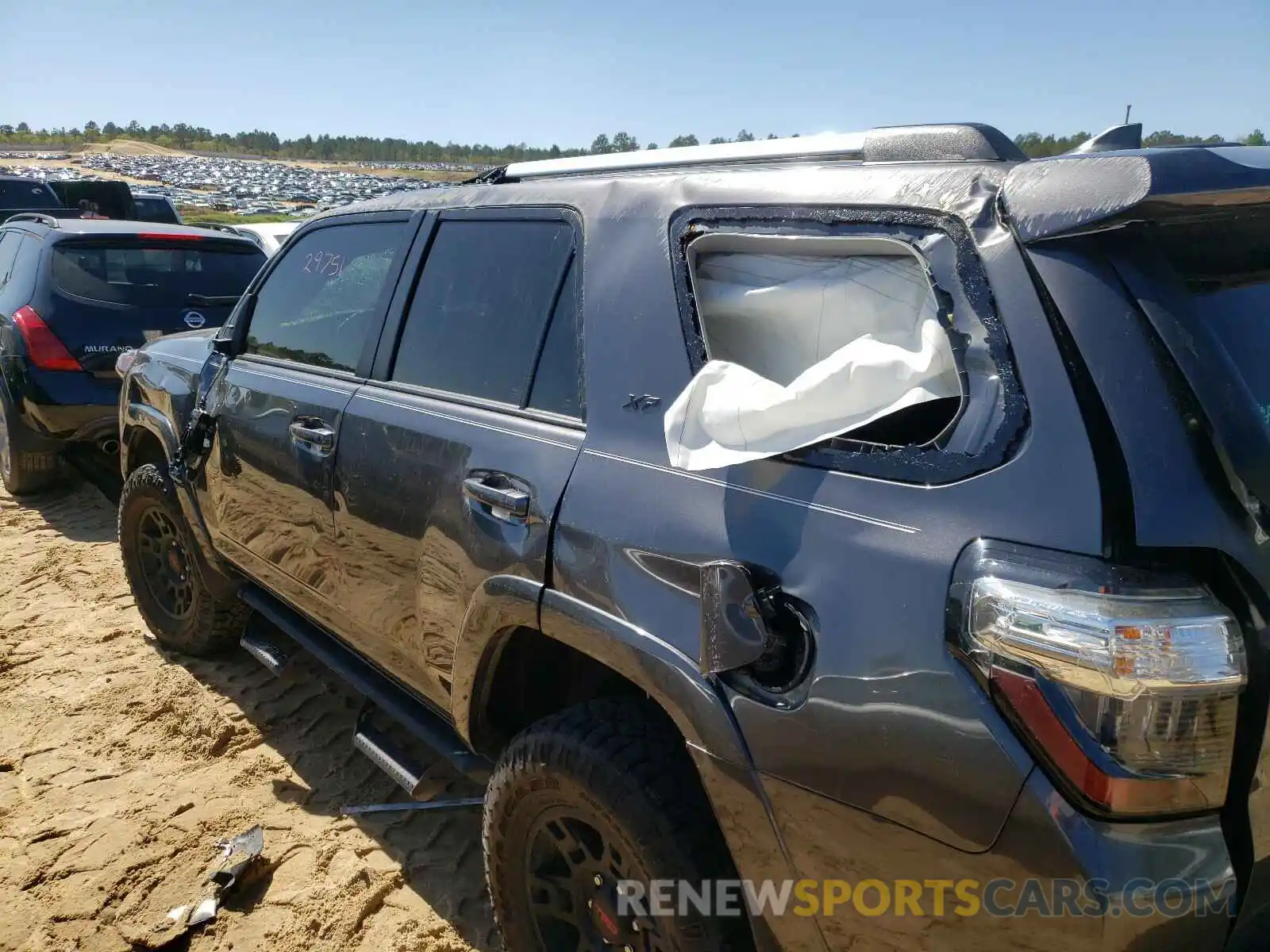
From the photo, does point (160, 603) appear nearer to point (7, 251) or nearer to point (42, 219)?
point (42, 219)

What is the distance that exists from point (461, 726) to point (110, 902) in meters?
1.31

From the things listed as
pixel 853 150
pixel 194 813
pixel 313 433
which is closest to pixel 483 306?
pixel 313 433

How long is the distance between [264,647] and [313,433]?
1.08 metres

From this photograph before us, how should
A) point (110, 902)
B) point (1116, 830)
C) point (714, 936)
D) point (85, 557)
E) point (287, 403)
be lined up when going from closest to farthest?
point (1116, 830)
point (714, 936)
point (110, 902)
point (287, 403)
point (85, 557)

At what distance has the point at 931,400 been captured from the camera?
1.51 m

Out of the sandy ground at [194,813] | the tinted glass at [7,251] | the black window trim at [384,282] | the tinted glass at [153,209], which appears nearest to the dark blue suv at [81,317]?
the tinted glass at [7,251]

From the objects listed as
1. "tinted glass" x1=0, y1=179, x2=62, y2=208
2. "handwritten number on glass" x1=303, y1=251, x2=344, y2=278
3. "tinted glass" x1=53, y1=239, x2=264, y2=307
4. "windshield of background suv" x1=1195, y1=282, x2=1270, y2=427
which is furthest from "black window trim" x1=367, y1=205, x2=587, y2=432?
"tinted glass" x1=0, y1=179, x2=62, y2=208

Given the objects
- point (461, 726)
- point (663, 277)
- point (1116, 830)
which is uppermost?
point (663, 277)

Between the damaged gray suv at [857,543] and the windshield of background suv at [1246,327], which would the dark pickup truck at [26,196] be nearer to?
the damaged gray suv at [857,543]

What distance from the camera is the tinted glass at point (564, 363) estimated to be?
81.4 inches

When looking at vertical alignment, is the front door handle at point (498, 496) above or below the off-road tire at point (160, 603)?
above

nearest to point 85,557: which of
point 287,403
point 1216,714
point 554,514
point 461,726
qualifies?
point 287,403

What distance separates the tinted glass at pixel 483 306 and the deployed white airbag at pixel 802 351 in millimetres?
554

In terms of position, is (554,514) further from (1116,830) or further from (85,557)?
(85,557)
